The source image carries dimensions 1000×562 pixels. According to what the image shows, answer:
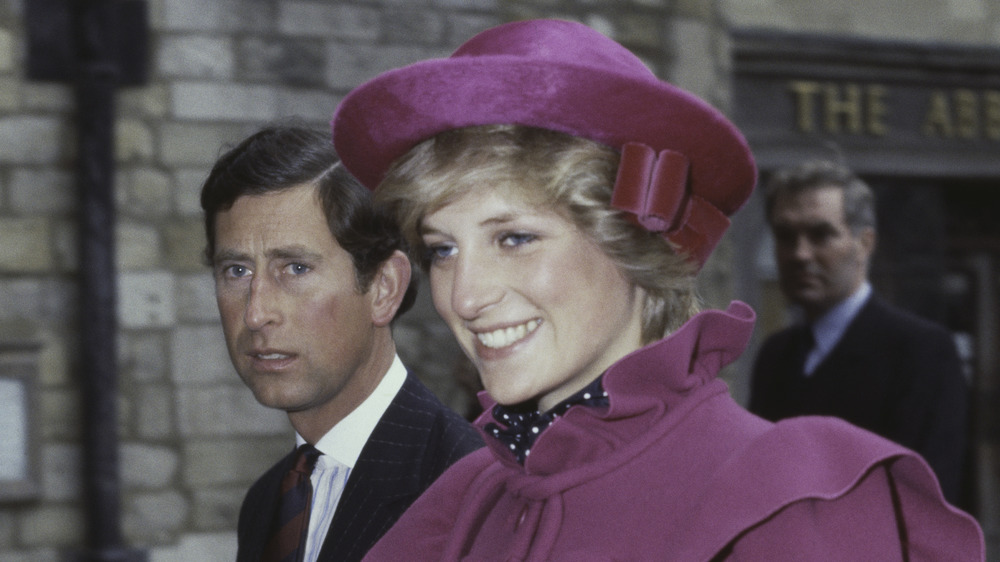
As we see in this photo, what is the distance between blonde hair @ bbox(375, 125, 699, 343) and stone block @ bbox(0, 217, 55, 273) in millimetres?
3620

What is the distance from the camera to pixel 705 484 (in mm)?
1312

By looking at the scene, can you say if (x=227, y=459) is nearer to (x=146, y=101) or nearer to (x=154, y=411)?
(x=154, y=411)

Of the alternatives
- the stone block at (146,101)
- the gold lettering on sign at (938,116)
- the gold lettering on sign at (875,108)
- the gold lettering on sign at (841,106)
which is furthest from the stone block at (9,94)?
the gold lettering on sign at (938,116)

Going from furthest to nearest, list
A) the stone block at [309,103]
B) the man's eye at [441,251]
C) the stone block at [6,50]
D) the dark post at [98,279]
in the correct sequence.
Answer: the stone block at [309,103] → the stone block at [6,50] → the dark post at [98,279] → the man's eye at [441,251]

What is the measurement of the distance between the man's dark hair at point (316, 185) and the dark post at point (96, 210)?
9.55 ft

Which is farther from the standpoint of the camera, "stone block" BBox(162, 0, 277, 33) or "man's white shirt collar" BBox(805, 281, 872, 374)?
"stone block" BBox(162, 0, 277, 33)

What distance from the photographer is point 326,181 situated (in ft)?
6.23

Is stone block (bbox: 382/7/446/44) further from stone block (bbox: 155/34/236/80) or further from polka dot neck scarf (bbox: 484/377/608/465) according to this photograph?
polka dot neck scarf (bbox: 484/377/608/465)

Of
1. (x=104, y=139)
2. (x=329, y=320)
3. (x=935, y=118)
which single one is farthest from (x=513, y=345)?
(x=935, y=118)

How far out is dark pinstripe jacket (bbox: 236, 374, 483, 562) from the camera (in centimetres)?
181

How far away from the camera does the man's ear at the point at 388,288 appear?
1.92m

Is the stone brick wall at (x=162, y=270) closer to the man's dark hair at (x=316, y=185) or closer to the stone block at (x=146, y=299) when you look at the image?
the stone block at (x=146, y=299)

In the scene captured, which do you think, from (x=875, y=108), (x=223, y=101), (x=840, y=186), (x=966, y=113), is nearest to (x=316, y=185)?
(x=840, y=186)

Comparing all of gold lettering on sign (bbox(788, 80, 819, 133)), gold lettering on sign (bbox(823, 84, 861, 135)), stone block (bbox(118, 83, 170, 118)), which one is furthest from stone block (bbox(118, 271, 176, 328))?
gold lettering on sign (bbox(823, 84, 861, 135))
